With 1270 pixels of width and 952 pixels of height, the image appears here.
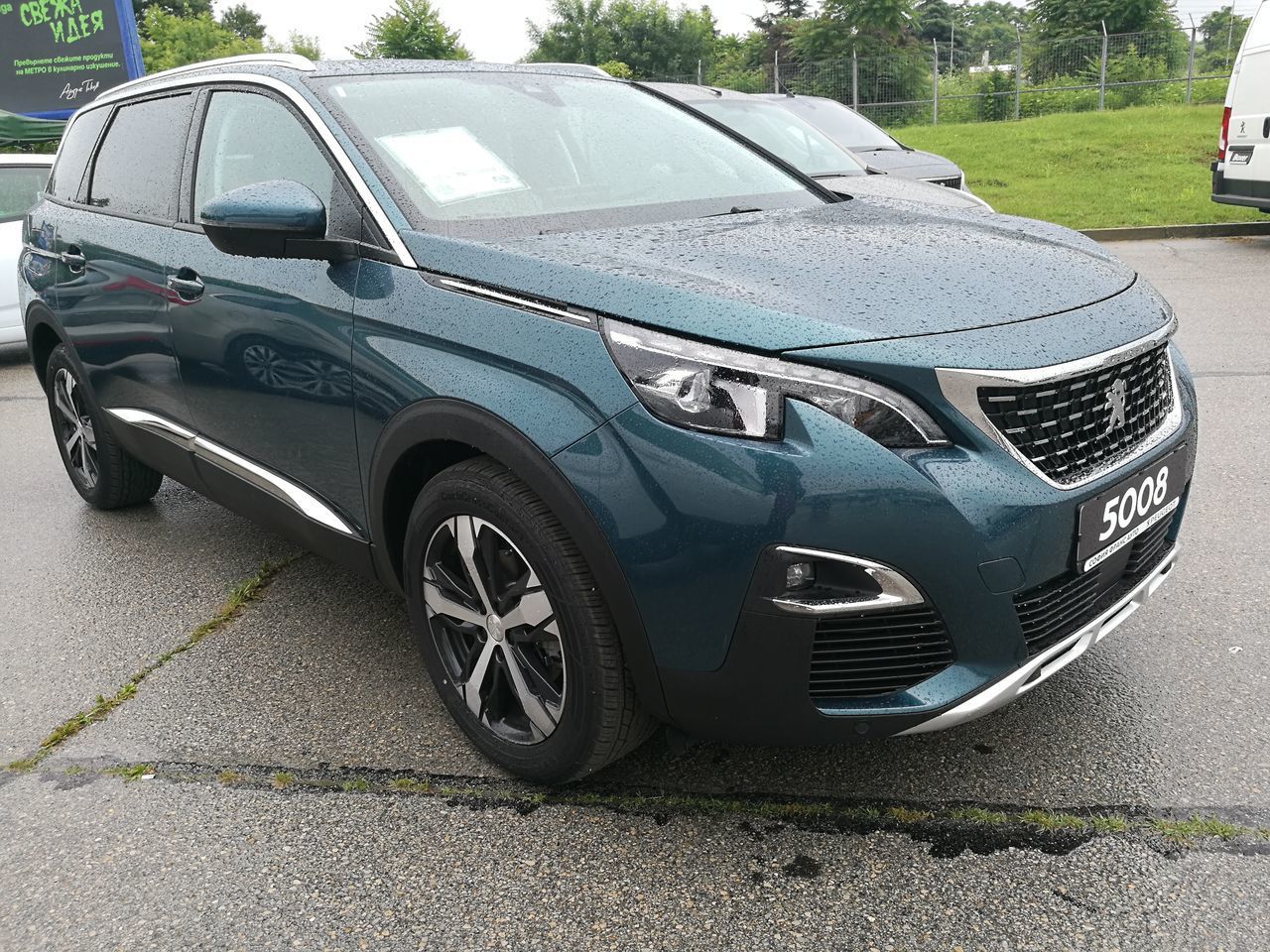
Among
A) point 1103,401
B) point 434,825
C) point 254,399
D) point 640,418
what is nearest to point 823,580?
point 640,418

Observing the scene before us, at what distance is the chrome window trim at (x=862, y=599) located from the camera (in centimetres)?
199

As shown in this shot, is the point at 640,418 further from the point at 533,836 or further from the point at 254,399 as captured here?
the point at 254,399

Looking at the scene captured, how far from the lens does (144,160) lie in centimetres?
402

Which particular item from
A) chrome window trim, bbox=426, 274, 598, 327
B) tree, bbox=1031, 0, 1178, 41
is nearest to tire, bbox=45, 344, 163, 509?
chrome window trim, bbox=426, 274, 598, 327

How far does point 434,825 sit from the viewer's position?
8.25 feet

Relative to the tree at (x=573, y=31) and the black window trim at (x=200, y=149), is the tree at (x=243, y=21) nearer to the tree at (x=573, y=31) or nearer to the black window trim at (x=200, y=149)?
the tree at (x=573, y=31)

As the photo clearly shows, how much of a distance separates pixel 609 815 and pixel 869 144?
29.7ft

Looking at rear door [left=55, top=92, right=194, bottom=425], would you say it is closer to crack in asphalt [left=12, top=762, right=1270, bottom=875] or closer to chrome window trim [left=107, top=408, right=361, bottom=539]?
chrome window trim [left=107, top=408, right=361, bottom=539]

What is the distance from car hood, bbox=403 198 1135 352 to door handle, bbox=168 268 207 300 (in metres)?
1.05

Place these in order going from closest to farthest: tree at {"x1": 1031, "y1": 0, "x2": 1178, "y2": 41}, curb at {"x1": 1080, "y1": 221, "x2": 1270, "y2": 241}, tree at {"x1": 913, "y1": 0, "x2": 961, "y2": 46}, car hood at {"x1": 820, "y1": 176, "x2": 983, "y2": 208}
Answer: car hood at {"x1": 820, "y1": 176, "x2": 983, "y2": 208}, curb at {"x1": 1080, "y1": 221, "x2": 1270, "y2": 241}, tree at {"x1": 1031, "y1": 0, "x2": 1178, "y2": 41}, tree at {"x1": 913, "y1": 0, "x2": 961, "y2": 46}

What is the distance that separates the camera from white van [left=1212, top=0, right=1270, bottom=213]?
10086mm

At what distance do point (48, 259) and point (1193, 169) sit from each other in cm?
1516

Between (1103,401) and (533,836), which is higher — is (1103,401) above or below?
above

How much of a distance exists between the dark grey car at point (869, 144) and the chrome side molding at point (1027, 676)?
749 cm
